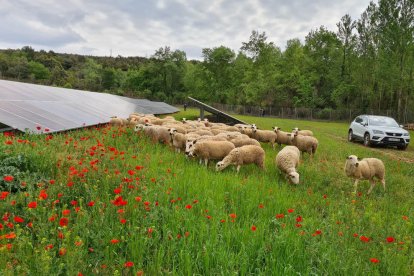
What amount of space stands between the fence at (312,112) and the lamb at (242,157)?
141 feet

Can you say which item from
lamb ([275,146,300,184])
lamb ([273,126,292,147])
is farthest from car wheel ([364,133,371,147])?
lamb ([275,146,300,184])

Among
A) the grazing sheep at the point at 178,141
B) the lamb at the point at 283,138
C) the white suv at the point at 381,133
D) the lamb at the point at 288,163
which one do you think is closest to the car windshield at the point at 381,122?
the white suv at the point at 381,133

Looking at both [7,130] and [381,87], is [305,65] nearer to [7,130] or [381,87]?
[381,87]

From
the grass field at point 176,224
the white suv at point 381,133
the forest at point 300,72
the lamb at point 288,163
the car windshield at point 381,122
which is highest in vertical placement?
the forest at point 300,72

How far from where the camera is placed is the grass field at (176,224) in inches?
140

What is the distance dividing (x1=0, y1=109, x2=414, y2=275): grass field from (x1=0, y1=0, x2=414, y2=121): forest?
43.3 m

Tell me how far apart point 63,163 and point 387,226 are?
6.35m

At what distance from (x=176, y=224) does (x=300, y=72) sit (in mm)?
65599

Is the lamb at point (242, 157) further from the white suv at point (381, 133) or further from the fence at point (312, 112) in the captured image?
the fence at point (312, 112)

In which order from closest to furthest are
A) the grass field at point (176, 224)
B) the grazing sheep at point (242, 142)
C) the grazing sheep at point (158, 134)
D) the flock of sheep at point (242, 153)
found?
1. the grass field at point (176, 224)
2. the flock of sheep at point (242, 153)
3. the grazing sheep at point (242, 142)
4. the grazing sheep at point (158, 134)

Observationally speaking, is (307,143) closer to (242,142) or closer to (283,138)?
(283,138)

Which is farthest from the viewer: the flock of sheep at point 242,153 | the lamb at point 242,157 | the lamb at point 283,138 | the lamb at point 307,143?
the lamb at point 283,138

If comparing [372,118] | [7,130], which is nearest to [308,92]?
[372,118]

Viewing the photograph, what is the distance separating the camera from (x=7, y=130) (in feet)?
31.5
